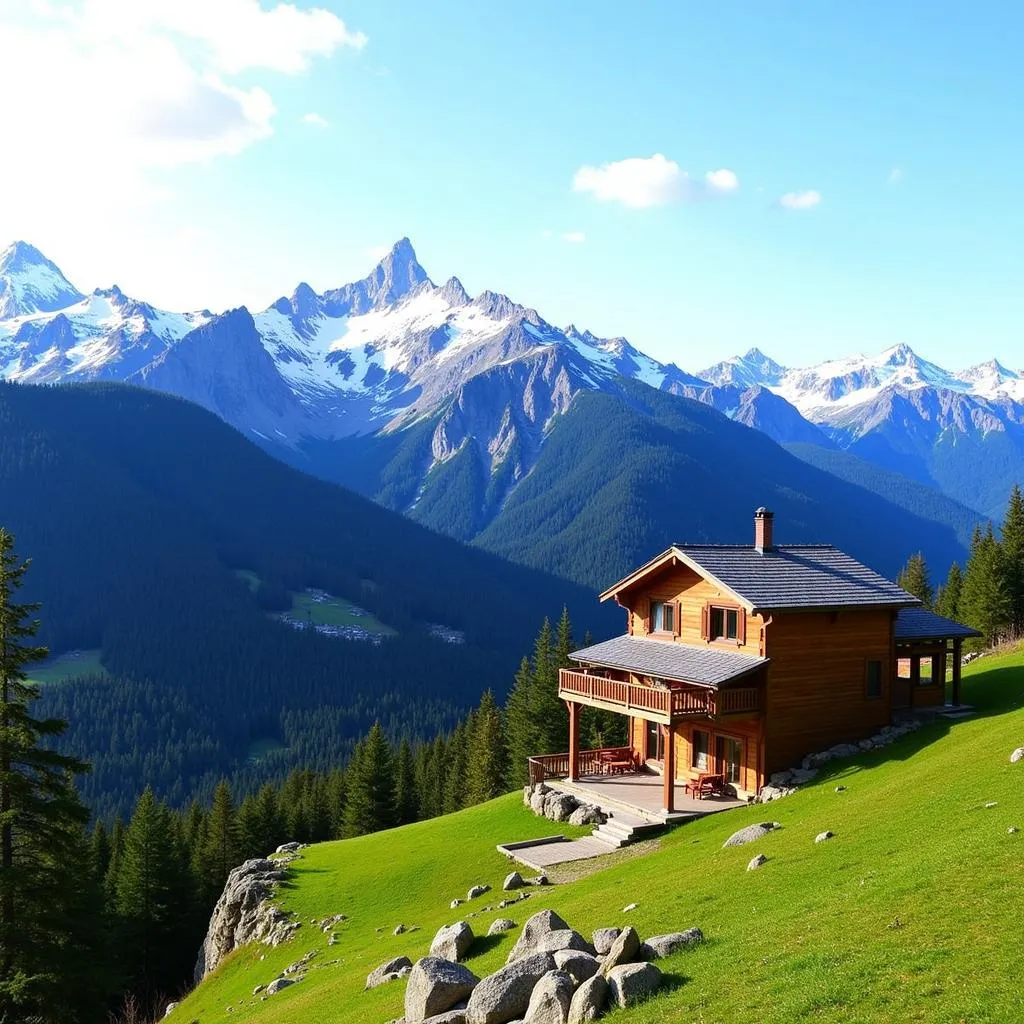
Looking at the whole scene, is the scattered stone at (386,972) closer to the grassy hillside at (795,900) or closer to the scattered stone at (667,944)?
the grassy hillside at (795,900)

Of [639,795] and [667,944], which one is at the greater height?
[667,944]

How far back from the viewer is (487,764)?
80062mm

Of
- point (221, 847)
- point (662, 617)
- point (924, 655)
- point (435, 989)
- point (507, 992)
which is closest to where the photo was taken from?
point (507, 992)

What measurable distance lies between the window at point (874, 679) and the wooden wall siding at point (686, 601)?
20.5 feet

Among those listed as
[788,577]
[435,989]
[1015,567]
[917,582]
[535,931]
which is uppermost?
[1015,567]

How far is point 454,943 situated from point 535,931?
4908 mm

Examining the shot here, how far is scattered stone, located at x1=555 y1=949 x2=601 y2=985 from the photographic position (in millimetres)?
15719

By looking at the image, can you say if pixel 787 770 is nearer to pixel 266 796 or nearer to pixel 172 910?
pixel 172 910

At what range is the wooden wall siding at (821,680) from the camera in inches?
1531

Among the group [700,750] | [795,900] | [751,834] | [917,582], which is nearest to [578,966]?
[795,900]

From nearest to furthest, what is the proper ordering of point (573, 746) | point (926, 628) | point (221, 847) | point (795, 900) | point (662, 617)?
1. point (795, 900)
2. point (926, 628)
3. point (573, 746)
4. point (662, 617)
5. point (221, 847)

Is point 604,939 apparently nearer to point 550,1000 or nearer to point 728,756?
point 550,1000

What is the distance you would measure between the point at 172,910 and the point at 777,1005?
63072mm

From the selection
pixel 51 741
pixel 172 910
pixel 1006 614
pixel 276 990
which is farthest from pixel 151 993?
pixel 51 741
